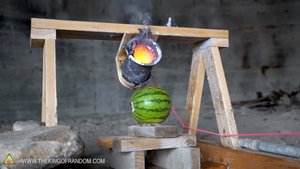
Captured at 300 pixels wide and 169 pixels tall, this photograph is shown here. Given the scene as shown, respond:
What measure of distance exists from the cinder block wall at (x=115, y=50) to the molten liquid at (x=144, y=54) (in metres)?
2.68

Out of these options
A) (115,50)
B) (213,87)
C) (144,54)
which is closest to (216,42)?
(213,87)

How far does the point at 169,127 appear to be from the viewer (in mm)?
1442

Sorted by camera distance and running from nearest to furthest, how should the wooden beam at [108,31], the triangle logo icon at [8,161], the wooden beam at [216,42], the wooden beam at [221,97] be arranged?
the triangle logo icon at [8,161] < the wooden beam at [108,31] < the wooden beam at [221,97] < the wooden beam at [216,42]

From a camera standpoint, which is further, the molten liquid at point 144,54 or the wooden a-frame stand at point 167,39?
the molten liquid at point 144,54

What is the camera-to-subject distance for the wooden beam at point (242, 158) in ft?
4.17

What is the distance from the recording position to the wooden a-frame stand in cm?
145

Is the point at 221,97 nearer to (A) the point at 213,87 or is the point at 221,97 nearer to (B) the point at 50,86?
(A) the point at 213,87

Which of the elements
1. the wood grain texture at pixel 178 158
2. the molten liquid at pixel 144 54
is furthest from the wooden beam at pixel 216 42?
the wood grain texture at pixel 178 158

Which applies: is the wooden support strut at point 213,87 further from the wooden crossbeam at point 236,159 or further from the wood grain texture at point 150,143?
the wood grain texture at point 150,143

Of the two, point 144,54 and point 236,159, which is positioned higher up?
point 144,54

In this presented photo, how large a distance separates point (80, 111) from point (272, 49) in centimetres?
269

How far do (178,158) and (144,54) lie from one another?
504 millimetres

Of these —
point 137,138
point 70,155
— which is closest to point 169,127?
point 137,138

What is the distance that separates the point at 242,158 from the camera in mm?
1454
